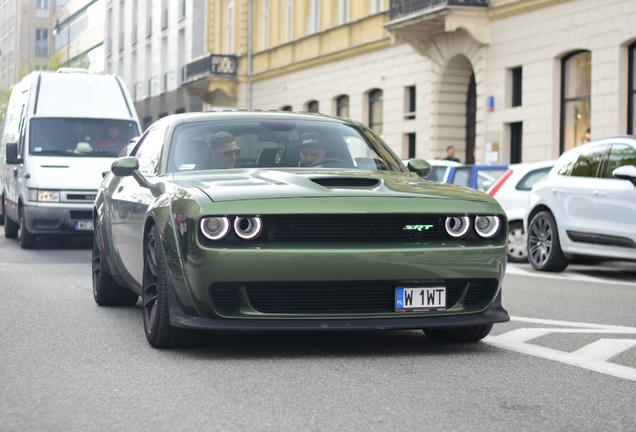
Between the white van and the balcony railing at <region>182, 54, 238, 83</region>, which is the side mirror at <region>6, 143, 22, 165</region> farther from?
the balcony railing at <region>182, 54, 238, 83</region>

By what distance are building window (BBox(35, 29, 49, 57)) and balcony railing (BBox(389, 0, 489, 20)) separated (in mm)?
77451

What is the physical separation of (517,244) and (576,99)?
32.3 feet

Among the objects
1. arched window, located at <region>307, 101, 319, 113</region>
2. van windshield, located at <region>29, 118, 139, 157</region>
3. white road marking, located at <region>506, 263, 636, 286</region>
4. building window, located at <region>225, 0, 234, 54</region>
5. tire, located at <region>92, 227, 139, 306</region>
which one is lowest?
white road marking, located at <region>506, 263, 636, 286</region>

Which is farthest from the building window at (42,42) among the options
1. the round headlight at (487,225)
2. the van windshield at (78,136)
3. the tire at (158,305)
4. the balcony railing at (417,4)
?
the round headlight at (487,225)

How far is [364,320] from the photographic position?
6.86 metres

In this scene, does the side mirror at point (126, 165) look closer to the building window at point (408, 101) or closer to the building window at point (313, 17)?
the building window at point (408, 101)

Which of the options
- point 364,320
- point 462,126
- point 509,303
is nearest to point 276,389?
point 364,320

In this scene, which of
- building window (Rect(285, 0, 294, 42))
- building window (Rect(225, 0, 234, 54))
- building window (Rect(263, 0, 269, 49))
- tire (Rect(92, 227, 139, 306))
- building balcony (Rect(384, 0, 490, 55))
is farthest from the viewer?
building window (Rect(225, 0, 234, 54))

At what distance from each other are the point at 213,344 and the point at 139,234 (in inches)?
38.7

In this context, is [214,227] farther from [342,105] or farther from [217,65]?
[217,65]

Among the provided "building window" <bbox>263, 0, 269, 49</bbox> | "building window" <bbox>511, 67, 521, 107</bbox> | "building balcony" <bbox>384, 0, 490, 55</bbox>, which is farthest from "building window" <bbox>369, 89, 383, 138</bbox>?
"building window" <bbox>263, 0, 269, 49</bbox>

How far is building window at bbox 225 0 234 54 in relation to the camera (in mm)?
48344

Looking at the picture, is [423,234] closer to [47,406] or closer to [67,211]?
[47,406]

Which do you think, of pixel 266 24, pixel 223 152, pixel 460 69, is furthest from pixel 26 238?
pixel 266 24
